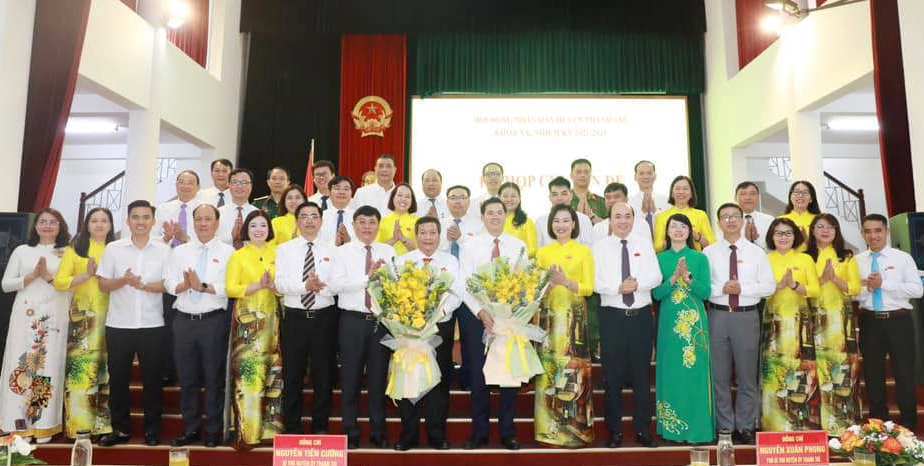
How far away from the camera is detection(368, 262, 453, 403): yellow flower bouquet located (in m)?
3.61

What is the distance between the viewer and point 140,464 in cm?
399

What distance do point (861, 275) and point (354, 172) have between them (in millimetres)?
6705

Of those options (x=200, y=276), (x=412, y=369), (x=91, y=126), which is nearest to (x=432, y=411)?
(x=412, y=369)

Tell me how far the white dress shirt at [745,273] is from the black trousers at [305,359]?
2.30 m

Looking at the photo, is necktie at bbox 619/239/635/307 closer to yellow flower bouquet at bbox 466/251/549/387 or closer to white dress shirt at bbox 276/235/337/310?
yellow flower bouquet at bbox 466/251/549/387

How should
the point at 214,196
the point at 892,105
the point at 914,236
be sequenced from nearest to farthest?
the point at 914,236, the point at 214,196, the point at 892,105

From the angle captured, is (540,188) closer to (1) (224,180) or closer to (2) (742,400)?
(1) (224,180)

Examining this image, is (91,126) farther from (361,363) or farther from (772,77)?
(772,77)

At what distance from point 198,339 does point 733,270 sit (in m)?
3.16

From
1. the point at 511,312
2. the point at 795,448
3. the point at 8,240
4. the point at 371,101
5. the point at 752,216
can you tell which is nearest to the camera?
the point at 795,448

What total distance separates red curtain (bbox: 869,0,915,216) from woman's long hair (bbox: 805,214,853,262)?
1.89 meters

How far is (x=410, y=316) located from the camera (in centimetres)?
363

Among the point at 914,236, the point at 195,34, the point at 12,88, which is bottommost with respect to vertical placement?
the point at 914,236

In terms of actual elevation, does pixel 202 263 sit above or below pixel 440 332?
above
